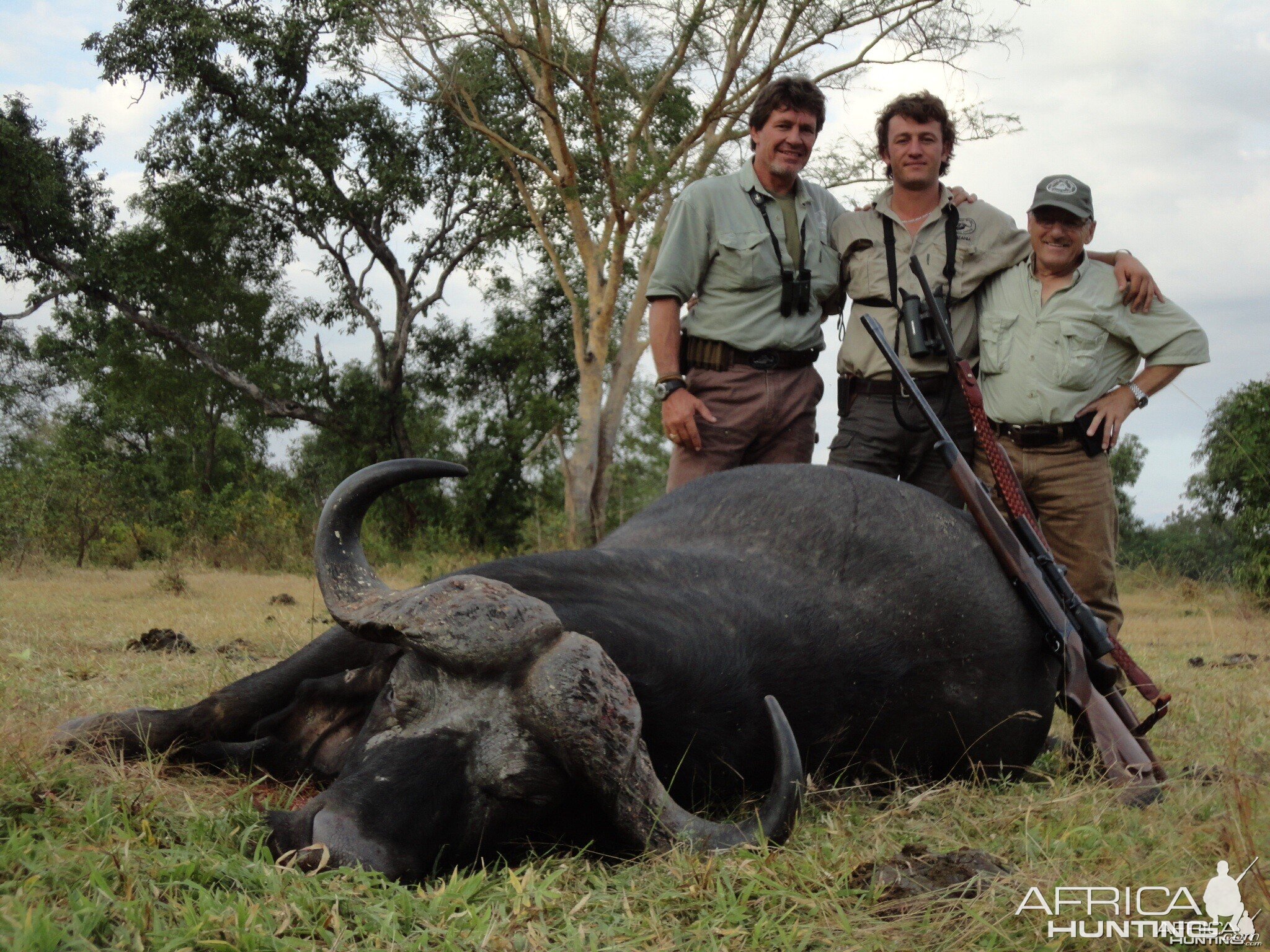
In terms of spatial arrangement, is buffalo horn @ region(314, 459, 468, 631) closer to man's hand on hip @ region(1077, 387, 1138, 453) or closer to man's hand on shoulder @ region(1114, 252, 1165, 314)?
man's hand on hip @ region(1077, 387, 1138, 453)

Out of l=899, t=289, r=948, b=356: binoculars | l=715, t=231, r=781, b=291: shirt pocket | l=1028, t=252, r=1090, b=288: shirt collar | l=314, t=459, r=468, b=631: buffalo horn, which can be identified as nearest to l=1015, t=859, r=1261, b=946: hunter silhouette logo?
l=314, t=459, r=468, b=631: buffalo horn

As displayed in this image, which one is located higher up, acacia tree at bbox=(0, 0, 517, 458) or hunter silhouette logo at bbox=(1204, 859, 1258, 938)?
acacia tree at bbox=(0, 0, 517, 458)

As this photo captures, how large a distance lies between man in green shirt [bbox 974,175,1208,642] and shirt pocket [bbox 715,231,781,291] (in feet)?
3.03

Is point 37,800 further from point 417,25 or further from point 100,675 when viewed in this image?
point 417,25

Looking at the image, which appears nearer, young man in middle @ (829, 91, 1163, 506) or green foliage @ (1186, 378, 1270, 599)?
young man in middle @ (829, 91, 1163, 506)

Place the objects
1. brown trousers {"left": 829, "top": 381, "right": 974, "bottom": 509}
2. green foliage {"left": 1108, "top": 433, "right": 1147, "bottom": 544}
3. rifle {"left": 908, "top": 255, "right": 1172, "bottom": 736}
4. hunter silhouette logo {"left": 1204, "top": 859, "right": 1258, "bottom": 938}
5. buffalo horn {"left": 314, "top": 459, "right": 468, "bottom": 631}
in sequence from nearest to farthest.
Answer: hunter silhouette logo {"left": 1204, "top": 859, "right": 1258, "bottom": 938} < buffalo horn {"left": 314, "top": 459, "right": 468, "bottom": 631} < rifle {"left": 908, "top": 255, "right": 1172, "bottom": 736} < brown trousers {"left": 829, "top": 381, "right": 974, "bottom": 509} < green foliage {"left": 1108, "top": 433, "right": 1147, "bottom": 544}

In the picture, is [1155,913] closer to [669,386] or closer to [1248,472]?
[669,386]

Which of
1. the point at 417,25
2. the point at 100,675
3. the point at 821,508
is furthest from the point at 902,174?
the point at 417,25

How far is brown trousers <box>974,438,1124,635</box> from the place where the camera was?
4.16 metres

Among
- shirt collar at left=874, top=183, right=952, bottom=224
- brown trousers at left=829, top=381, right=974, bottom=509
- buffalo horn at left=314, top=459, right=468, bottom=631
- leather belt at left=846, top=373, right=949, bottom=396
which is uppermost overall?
shirt collar at left=874, top=183, right=952, bottom=224

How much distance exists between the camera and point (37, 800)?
2.33m

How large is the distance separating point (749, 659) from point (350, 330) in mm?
19173

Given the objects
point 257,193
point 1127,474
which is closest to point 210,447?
point 257,193

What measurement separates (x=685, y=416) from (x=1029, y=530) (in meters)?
1.50
